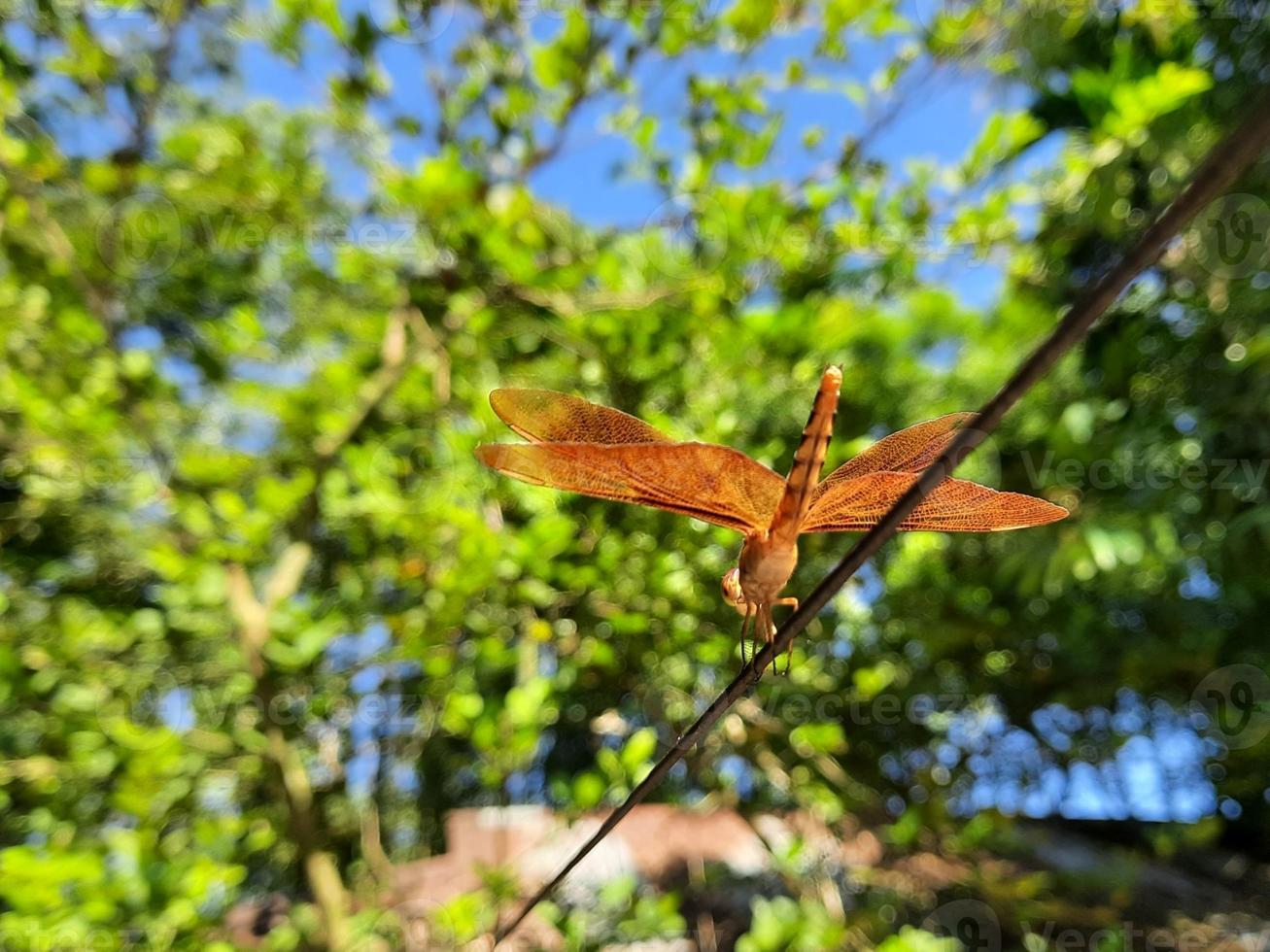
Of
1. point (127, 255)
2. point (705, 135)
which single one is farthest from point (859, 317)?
point (127, 255)

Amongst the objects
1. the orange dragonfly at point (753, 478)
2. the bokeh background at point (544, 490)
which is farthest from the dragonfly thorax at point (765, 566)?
the bokeh background at point (544, 490)

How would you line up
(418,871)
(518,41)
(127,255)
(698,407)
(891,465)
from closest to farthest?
1. (891,465)
2. (698,407)
3. (518,41)
4. (127,255)
5. (418,871)

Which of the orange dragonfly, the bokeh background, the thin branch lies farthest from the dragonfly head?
the bokeh background

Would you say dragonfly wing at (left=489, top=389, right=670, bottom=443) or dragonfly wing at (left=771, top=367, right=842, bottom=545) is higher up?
dragonfly wing at (left=489, top=389, right=670, bottom=443)

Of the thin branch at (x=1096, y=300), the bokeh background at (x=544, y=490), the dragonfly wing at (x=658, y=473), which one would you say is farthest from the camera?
the bokeh background at (x=544, y=490)

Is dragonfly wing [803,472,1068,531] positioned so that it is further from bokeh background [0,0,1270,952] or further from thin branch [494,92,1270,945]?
bokeh background [0,0,1270,952]

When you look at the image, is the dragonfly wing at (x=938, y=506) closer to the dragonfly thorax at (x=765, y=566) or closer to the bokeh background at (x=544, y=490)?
the dragonfly thorax at (x=765, y=566)

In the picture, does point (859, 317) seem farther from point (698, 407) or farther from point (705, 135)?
point (705, 135)
